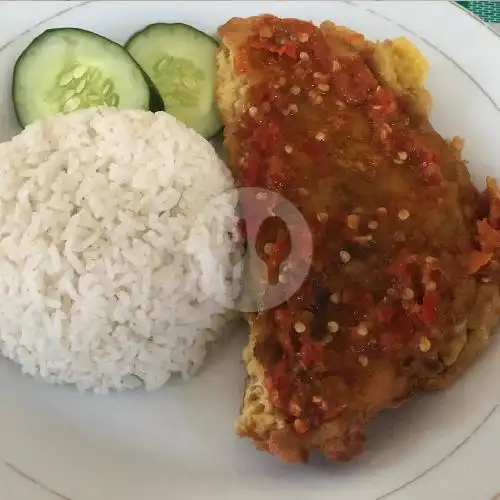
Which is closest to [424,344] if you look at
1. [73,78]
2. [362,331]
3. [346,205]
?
[362,331]

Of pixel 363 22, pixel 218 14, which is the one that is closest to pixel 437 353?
pixel 363 22

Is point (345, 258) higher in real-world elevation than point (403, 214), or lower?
lower

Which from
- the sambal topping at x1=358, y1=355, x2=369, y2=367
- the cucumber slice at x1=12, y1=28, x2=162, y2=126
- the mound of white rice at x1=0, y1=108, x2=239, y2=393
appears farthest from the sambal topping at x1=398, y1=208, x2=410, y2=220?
the cucumber slice at x1=12, y1=28, x2=162, y2=126

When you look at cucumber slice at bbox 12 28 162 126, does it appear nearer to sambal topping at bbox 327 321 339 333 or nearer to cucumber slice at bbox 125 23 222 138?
cucumber slice at bbox 125 23 222 138

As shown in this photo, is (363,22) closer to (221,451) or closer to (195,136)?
(195,136)

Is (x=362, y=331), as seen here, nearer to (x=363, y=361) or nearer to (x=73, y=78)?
(x=363, y=361)

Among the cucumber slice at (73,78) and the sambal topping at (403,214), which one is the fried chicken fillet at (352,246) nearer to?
the sambal topping at (403,214)

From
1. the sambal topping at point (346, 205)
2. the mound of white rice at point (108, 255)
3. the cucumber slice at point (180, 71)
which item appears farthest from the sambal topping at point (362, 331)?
the cucumber slice at point (180, 71)
